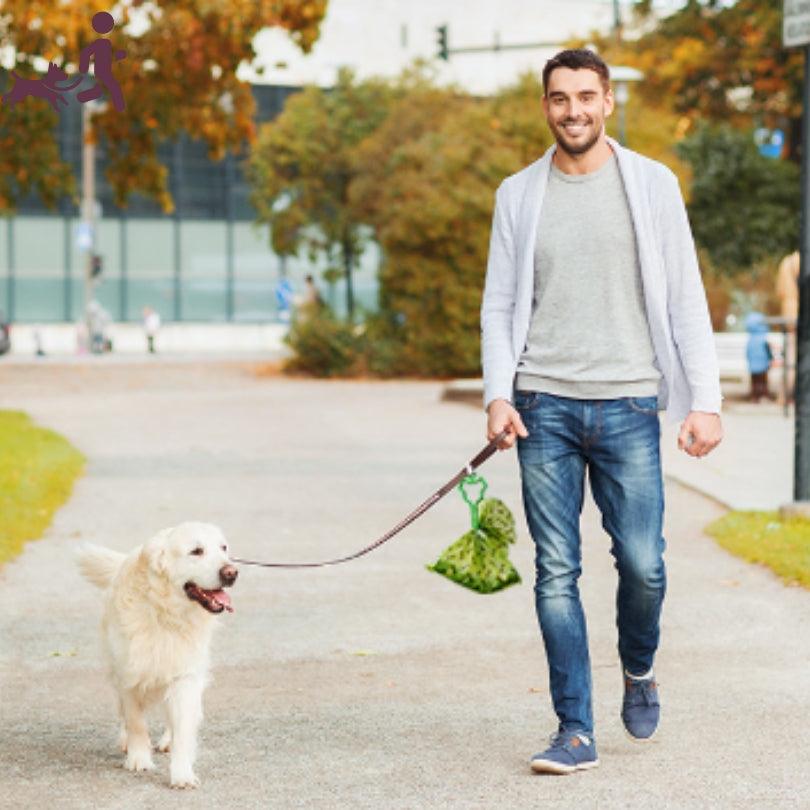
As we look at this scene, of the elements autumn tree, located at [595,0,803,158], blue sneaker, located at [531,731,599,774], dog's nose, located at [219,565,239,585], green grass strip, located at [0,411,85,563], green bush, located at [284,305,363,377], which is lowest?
green bush, located at [284,305,363,377]

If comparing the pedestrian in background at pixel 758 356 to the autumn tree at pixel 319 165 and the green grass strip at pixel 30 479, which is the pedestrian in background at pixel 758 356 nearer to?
the green grass strip at pixel 30 479

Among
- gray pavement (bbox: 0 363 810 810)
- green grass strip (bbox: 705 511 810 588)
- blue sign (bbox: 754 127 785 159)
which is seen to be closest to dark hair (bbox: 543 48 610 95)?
gray pavement (bbox: 0 363 810 810)

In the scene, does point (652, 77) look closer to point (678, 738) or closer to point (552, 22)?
point (552, 22)

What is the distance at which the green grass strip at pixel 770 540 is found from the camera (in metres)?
10.1

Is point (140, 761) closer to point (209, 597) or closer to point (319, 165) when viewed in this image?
point (209, 597)

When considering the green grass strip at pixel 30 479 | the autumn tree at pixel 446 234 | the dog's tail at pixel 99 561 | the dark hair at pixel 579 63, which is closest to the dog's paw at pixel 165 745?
the dog's tail at pixel 99 561

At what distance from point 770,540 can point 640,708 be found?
17.3ft

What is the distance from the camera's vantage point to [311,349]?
125ft

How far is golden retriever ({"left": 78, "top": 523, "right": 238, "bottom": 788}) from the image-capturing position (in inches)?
226

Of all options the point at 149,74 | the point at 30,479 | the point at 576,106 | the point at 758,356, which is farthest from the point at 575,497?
the point at 758,356

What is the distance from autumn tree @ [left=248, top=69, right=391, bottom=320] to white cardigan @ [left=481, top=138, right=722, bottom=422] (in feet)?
131

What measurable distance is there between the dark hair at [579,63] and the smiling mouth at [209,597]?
170 centimetres

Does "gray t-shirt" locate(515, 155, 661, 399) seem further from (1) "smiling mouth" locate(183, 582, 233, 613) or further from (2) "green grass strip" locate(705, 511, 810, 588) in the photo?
A: (2) "green grass strip" locate(705, 511, 810, 588)

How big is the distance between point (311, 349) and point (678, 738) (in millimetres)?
32037
